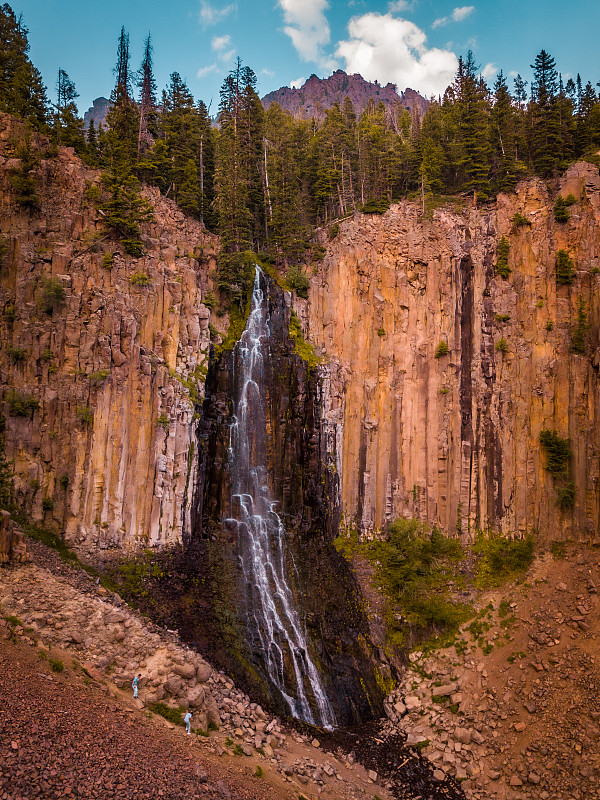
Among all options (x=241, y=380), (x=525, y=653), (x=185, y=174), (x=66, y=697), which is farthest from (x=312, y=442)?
(x=185, y=174)

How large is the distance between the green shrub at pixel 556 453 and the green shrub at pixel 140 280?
22.5 metres

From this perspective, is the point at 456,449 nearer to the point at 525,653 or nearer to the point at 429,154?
the point at 525,653

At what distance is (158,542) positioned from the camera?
76.7ft

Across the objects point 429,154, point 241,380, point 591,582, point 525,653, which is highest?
point 429,154

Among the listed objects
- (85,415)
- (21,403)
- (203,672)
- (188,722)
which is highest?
(21,403)

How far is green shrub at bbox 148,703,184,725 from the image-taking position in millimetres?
15859

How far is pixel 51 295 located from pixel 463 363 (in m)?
22.3

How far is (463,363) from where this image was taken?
2855cm

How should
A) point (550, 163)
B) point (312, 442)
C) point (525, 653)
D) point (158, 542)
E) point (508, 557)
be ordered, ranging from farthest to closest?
point (550, 163) → point (312, 442) → point (508, 557) → point (158, 542) → point (525, 653)

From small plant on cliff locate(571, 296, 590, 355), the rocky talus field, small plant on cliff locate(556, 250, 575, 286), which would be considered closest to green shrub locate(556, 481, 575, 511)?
the rocky talus field

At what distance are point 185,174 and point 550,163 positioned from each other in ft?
77.9

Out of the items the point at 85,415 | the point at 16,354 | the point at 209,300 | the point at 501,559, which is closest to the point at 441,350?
the point at 501,559

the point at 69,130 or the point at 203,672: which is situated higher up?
the point at 69,130

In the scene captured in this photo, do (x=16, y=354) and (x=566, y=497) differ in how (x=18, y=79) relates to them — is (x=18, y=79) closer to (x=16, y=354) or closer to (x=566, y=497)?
(x=16, y=354)
